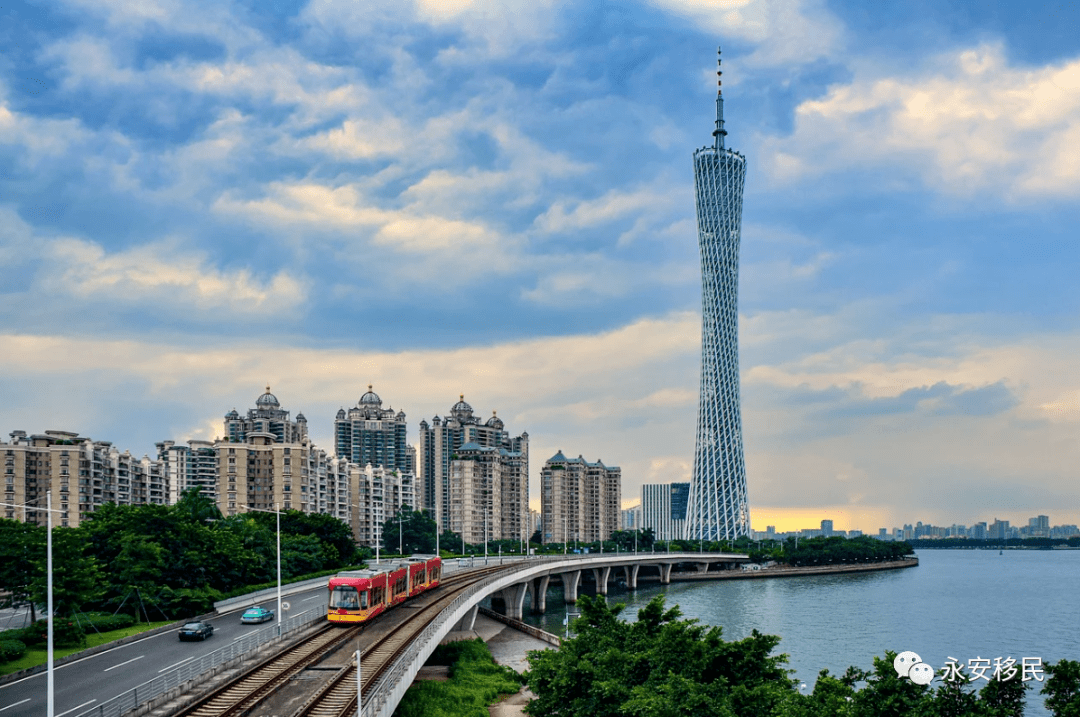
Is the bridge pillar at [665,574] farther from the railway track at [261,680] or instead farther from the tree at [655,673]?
the tree at [655,673]

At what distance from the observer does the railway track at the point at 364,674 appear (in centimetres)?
2872

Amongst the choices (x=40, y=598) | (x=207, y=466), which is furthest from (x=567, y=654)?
(x=207, y=466)

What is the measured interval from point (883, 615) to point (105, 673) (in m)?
70.8

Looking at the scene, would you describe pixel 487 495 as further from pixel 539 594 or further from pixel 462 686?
pixel 462 686

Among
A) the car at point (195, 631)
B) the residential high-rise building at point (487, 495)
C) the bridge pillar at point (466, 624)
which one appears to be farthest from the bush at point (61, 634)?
the residential high-rise building at point (487, 495)

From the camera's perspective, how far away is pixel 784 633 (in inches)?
3007

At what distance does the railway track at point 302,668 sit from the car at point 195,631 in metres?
6.06

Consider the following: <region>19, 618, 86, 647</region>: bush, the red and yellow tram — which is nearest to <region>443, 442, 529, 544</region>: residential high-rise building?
the red and yellow tram

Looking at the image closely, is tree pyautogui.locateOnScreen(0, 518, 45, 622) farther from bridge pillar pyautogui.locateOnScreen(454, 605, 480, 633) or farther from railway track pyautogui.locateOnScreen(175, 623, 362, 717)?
bridge pillar pyautogui.locateOnScreen(454, 605, 480, 633)

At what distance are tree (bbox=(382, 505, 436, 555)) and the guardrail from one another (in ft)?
302

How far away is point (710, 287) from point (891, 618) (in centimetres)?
9322

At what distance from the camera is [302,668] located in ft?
114

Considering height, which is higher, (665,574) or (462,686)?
(462,686)

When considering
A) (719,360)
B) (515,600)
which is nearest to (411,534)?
(515,600)
